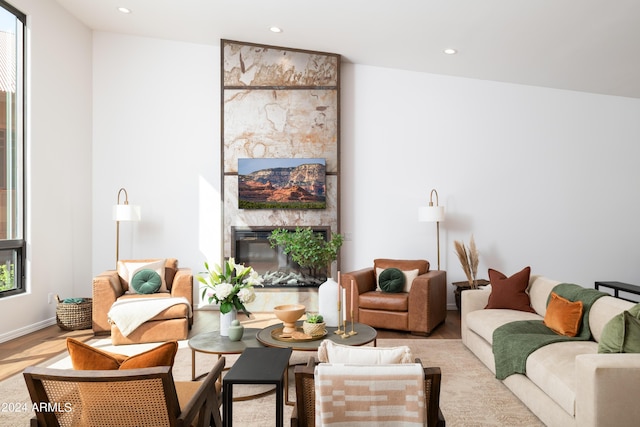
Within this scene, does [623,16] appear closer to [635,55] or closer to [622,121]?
[635,55]

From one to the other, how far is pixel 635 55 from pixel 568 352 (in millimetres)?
3587

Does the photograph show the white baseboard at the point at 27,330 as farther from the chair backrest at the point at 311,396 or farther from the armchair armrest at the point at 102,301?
the chair backrest at the point at 311,396

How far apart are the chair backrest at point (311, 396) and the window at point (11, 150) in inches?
179

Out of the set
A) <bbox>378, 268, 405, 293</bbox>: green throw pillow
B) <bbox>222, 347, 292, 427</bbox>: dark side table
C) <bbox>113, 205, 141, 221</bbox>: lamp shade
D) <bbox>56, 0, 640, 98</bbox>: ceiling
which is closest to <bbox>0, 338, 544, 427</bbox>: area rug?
<bbox>222, 347, 292, 427</bbox>: dark side table

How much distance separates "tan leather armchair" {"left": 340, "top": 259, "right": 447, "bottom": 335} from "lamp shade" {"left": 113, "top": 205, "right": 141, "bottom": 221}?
276 centimetres

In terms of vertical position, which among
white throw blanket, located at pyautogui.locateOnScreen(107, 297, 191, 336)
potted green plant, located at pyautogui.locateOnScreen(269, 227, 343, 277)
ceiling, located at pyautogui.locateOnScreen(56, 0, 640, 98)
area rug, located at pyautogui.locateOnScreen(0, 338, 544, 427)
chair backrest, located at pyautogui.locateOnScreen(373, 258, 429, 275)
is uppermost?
ceiling, located at pyautogui.locateOnScreen(56, 0, 640, 98)

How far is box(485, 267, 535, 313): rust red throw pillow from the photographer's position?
15.0ft

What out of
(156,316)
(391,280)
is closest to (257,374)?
(156,316)

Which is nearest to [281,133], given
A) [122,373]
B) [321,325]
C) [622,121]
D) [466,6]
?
[466,6]

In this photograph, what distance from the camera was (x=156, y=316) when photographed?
16.3 feet

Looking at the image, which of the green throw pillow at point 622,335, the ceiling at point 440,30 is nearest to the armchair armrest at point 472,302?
the green throw pillow at point 622,335

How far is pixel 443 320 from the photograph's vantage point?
5910mm

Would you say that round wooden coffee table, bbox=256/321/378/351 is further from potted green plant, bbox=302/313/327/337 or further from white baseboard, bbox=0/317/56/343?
white baseboard, bbox=0/317/56/343

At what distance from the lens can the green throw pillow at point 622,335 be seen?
273 cm
